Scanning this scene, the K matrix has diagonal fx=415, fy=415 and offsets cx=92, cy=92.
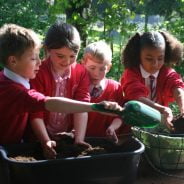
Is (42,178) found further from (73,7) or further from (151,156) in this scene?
(73,7)

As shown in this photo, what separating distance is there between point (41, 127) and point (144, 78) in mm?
786

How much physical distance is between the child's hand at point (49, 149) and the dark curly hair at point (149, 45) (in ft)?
2.86

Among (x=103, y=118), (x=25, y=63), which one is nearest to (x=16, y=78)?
(x=25, y=63)

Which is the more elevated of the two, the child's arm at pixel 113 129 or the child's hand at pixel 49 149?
the child's arm at pixel 113 129

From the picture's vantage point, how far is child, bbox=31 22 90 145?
2020 millimetres

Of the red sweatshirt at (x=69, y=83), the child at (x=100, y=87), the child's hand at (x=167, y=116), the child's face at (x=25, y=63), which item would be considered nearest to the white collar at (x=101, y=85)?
the child at (x=100, y=87)

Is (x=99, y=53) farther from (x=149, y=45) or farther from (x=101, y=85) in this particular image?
(x=149, y=45)

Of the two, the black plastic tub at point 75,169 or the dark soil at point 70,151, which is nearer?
the black plastic tub at point 75,169

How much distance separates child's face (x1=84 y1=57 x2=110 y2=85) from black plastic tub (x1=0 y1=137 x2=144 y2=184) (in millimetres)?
569

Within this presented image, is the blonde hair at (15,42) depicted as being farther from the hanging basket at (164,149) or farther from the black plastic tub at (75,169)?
the hanging basket at (164,149)

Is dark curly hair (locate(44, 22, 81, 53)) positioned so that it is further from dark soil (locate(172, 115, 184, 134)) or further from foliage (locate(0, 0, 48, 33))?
foliage (locate(0, 0, 48, 33))

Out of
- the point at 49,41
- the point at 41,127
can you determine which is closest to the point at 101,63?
the point at 49,41

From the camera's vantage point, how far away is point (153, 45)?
2379 mm

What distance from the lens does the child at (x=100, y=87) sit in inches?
86.4
